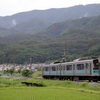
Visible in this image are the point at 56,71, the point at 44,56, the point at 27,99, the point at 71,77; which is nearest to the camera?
the point at 27,99

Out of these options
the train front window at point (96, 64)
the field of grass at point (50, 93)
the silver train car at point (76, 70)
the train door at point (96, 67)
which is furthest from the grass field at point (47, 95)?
the silver train car at point (76, 70)

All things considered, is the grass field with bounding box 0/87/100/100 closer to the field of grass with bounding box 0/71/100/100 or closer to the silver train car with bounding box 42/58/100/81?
the field of grass with bounding box 0/71/100/100

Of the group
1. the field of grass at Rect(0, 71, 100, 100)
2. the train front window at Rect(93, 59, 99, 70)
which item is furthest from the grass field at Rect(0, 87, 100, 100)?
the train front window at Rect(93, 59, 99, 70)

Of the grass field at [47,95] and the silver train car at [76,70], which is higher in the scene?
the silver train car at [76,70]

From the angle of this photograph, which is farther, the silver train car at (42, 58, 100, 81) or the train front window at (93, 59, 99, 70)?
the silver train car at (42, 58, 100, 81)

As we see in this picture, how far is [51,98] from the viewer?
13.5 m

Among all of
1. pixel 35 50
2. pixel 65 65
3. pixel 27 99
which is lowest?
pixel 27 99

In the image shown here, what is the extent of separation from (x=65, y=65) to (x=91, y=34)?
436 ft

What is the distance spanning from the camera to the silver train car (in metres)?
28.9

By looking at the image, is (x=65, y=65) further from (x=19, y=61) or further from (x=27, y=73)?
(x=19, y=61)

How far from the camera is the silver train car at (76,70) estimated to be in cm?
2888

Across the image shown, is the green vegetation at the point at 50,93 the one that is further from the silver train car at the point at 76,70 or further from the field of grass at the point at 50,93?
the silver train car at the point at 76,70

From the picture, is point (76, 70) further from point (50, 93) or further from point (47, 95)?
point (47, 95)

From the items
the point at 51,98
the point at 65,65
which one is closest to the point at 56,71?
the point at 65,65
